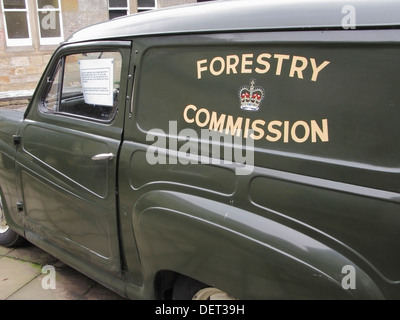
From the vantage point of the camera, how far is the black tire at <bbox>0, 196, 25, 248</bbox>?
11.0 ft

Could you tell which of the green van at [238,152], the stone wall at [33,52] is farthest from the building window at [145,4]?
the green van at [238,152]

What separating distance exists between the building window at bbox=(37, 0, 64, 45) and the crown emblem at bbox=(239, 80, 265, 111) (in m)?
10.1

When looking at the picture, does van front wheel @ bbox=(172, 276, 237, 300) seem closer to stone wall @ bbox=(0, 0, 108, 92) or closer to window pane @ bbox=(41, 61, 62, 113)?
window pane @ bbox=(41, 61, 62, 113)

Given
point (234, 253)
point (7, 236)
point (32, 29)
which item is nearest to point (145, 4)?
point (32, 29)

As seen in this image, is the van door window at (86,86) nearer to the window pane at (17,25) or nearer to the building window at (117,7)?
the window pane at (17,25)

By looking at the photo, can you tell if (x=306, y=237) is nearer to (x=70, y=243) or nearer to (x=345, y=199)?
(x=345, y=199)

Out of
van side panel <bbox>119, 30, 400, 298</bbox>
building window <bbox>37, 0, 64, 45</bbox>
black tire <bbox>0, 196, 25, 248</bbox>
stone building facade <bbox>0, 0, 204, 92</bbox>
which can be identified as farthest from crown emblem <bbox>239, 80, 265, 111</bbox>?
building window <bbox>37, 0, 64, 45</bbox>

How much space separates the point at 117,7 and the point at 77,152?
9.78 meters

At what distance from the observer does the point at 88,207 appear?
2227 mm

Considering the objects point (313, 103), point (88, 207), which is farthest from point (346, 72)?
point (88, 207)

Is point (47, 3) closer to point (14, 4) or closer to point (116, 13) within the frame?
point (14, 4)

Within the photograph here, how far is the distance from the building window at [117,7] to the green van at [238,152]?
9.18 meters
